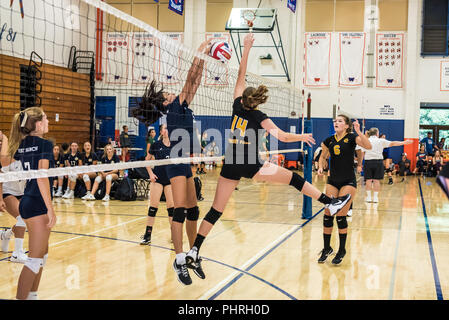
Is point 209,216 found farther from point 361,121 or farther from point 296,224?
point 361,121

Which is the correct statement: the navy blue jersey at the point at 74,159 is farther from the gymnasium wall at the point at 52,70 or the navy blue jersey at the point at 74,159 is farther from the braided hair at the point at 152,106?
the braided hair at the point at 152,106

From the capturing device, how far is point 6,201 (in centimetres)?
586

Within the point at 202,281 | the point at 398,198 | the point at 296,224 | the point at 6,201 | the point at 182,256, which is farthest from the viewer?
the point at 398,198

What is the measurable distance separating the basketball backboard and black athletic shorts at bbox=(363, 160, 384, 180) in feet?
29.9

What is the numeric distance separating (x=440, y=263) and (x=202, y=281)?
3.04 meters

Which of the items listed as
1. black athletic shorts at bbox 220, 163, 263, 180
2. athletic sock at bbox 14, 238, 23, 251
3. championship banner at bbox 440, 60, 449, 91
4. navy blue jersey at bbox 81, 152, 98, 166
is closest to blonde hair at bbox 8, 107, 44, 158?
black athletic shorts at bbox 220, 163, 263, 180

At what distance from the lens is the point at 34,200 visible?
379 cm

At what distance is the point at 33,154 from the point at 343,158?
3603 mm

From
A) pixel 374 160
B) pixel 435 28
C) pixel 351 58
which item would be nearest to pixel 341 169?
pixel 374 160

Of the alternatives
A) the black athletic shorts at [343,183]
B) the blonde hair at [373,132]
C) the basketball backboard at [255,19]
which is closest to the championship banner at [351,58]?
the basketball backboard at [255,19]

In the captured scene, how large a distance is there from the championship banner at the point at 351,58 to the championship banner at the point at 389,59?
68 centimetres

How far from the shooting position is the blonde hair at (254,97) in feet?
15.4

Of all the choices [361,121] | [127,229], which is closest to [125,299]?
[127,229]

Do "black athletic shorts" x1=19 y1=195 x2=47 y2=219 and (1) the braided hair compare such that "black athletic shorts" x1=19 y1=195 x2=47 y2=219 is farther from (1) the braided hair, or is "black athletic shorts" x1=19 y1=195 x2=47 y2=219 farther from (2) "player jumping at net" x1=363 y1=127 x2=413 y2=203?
(2) "player jumping at net" x1=363 y1=127 x2=413 y2=203
